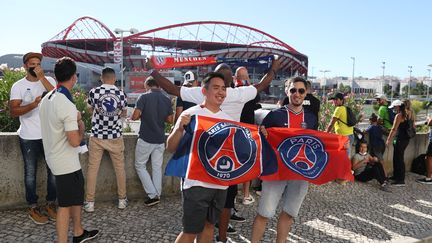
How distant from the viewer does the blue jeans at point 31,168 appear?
13.3 feet

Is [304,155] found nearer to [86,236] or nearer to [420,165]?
[86,236]

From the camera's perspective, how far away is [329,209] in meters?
5.30

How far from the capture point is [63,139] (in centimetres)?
315

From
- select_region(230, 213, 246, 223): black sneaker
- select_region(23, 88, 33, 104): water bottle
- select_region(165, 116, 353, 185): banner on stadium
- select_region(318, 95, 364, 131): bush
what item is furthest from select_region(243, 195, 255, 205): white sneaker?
select_region(318, 95, 364, 131): bush

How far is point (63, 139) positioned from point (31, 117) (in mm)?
1136

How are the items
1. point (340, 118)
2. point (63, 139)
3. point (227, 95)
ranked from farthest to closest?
point (340, 118) → point (227, 95) → point (63, 139)

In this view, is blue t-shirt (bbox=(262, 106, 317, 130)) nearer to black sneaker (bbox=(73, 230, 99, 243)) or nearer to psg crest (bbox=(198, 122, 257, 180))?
psg crest (bbox=(198, 122, 257, 180))

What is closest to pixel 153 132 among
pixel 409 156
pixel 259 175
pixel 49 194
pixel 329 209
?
pixel 49 194

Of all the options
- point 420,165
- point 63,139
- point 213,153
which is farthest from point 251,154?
point 420,165

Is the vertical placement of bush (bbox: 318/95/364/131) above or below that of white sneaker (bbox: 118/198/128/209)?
above

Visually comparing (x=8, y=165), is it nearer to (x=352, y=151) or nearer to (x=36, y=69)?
(x=36, y=69)

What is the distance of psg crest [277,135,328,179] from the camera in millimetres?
Answer: 3494

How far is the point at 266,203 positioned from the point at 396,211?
315cm

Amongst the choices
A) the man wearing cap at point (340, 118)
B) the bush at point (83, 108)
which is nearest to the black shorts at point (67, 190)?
the bush at point (83, 108)
